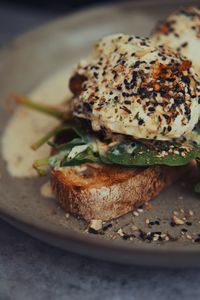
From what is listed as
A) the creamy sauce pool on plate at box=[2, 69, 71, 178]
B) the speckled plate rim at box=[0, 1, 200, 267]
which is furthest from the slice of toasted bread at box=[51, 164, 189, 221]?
the creamy sauce pool on plate at box=[2, 69, 71, 178]

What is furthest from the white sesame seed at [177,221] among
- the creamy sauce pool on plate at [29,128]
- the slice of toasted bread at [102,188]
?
the creamy sauce pool on plate at [29,128]

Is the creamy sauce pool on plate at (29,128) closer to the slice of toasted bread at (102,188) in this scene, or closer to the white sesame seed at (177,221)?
the slice of toasted bread at (102,188)

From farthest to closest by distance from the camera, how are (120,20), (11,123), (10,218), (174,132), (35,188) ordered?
(120,20) → (11,123) → (35,188) → (174,132) → (10,218)

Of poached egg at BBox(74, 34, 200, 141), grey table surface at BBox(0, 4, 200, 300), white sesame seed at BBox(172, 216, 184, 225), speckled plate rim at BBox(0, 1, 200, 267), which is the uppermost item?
poached egg at BBox(74, 34, 200, 141)

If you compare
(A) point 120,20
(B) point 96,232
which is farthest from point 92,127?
(A) point 120,20

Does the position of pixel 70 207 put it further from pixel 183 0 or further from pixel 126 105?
pixel 183 0

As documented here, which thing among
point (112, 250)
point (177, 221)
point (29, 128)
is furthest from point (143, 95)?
point (29, 128)

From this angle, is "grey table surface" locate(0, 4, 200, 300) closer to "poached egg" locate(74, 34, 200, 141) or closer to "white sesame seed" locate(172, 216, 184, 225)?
"white sesame seed" locate(172, 216, 184, 225)
